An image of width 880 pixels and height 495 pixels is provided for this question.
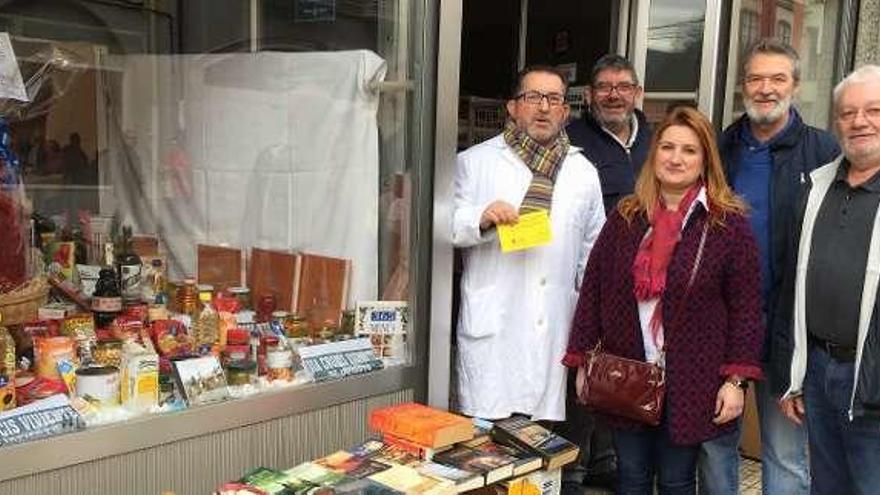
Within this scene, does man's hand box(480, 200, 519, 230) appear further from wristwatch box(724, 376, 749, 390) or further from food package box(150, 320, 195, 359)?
food package box(150, 320, 195, 359)

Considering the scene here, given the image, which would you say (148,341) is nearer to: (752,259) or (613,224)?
(613,224)

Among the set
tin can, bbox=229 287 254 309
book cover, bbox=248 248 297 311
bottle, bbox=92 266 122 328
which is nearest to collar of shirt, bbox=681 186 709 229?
book cover, bbox=248 248 297 311

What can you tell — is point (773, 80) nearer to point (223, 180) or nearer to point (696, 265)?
point (696, 265)

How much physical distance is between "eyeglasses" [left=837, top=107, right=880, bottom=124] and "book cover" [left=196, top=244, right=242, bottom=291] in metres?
2.11

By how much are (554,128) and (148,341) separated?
1.44 metres

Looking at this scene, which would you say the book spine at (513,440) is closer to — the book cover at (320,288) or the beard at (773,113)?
the book cover at (320,288)

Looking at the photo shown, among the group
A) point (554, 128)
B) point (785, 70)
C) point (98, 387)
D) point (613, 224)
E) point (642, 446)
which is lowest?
point (642, 446)

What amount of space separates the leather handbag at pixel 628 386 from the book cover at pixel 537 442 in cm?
16

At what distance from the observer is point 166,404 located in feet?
7.72

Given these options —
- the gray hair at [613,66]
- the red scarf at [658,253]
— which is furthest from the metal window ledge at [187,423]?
the gray hair at [613,66]

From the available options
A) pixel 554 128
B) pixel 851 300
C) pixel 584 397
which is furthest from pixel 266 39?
pixel 851 300

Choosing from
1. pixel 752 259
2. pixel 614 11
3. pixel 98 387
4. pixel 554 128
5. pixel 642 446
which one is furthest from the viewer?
pixel 614 11

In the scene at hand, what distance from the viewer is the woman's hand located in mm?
2436

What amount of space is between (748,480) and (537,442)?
177cm
